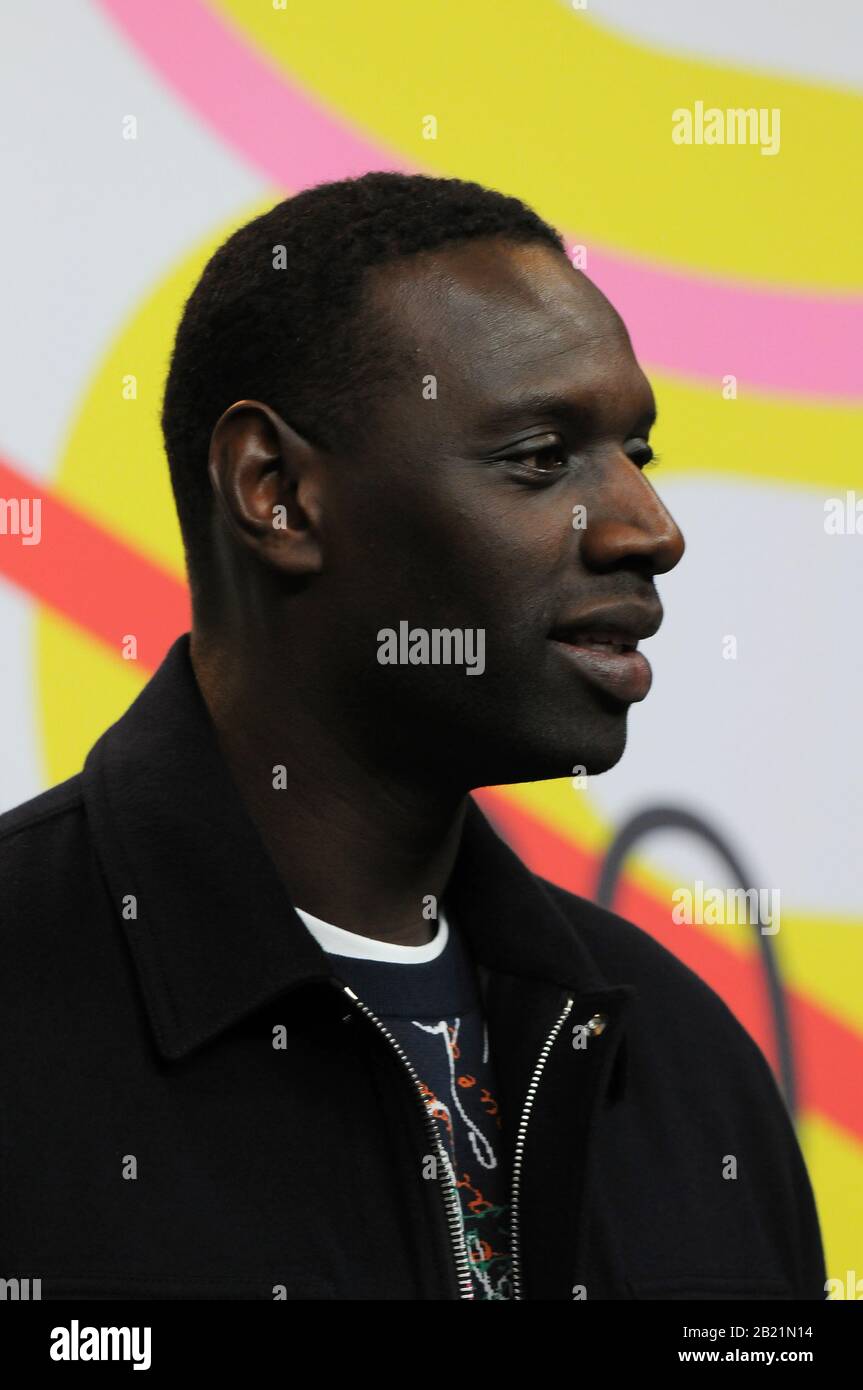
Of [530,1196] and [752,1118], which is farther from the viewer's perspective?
[752,1118]

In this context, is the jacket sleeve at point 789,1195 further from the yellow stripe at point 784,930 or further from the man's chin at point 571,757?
the yellow stripe at point 784,930

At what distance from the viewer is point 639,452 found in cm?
129

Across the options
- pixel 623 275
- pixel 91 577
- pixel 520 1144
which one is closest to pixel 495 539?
pixel 520 1144

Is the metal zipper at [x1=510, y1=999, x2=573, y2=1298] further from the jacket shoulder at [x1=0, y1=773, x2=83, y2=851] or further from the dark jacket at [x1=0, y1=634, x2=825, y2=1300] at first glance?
the jacket shoulder at [x1=0, y1=773, x2=83, y2=851]

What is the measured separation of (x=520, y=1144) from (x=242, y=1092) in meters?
0.20

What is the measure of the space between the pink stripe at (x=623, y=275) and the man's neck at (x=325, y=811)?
0.91 metres

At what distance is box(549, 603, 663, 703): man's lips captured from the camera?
1201 mm

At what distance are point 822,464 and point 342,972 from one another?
1.10 meters

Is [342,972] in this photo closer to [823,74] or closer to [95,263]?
[95,263]

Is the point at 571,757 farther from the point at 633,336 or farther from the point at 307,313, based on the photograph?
the point at 633,336

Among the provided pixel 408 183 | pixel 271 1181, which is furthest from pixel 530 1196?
pixel 408 183

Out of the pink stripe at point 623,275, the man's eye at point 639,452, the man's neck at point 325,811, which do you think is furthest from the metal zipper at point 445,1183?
the pink stripe at point 623,275

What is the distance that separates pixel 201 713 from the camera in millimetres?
1221

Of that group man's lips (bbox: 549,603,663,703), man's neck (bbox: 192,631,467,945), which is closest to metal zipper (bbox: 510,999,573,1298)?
man's neck (bbox: 192,631,467,945)
